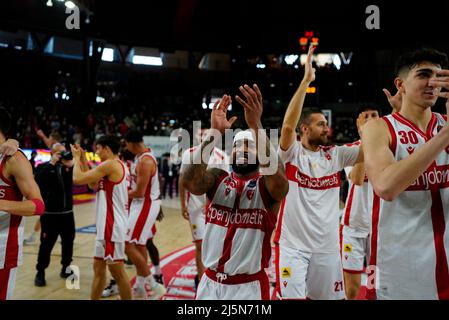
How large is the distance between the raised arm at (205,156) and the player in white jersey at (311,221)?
3.38 ft

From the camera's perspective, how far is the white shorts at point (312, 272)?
365cm

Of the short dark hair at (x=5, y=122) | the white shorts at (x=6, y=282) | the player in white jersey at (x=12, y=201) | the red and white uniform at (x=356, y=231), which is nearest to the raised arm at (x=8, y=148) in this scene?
the player in white jersey at (x=12, y=201)

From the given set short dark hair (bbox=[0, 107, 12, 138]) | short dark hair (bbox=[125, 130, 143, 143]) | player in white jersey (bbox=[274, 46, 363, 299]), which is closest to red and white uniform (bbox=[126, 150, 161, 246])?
short dark hair (bbox=[125, 130, 143, 143])

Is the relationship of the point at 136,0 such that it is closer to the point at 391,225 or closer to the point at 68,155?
the point at 68,155

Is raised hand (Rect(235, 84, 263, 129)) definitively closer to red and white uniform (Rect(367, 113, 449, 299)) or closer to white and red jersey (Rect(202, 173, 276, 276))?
white and red jersey (Rect(202, 173, 276, 276))

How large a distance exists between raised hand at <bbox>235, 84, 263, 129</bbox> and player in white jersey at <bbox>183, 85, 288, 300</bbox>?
0.21 m

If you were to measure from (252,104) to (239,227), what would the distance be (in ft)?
2.96

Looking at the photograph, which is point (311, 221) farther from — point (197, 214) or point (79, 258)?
point (79, 258)

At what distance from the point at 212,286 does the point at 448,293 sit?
1.45 m

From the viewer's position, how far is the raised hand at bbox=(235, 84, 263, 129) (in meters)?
2.39

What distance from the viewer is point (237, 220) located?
9.34 ft

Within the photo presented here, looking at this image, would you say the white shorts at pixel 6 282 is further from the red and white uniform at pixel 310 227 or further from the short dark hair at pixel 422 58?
the short dark hair at pixel 422 58

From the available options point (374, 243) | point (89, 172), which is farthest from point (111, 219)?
point (374, 243)
